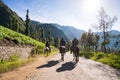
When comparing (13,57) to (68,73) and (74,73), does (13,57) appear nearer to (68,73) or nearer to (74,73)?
(68,73)

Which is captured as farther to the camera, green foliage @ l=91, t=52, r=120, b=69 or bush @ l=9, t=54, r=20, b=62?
bush @ l=9, t=54, r=20, b=62

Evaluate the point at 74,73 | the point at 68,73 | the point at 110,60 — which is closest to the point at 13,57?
the point at 68,73

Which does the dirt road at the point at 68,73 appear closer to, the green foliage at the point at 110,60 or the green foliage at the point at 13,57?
the green foliage at the point at 110,60

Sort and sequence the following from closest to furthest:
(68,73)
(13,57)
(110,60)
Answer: (68,73)
(13,57)
(110,60)

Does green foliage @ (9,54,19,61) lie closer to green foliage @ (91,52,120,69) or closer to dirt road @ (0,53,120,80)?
dirt road @ (0,53,120,80)

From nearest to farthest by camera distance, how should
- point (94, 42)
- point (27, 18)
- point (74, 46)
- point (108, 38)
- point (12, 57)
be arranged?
point (12, 57) → point (74, 46) → point (108, 38) → point (94, 42) → point (27, 18)

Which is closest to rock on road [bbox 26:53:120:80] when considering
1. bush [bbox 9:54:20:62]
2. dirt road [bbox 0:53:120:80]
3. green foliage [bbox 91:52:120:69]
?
dirt road [bbox 0:53:120:80]

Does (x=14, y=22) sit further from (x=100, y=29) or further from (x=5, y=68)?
(x=5, y=68)

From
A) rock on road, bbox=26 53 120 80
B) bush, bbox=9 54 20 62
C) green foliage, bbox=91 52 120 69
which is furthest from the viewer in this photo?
bush, bbox=9 54 20 62

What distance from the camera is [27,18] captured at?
9919 centimetres

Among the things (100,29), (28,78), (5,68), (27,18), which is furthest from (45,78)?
(27,18)

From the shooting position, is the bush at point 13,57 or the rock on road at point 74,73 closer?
the rock on road at point 74,73

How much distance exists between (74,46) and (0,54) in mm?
9419

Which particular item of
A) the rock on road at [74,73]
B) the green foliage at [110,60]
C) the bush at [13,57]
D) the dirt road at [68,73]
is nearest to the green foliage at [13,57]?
the bush at [13,57]
